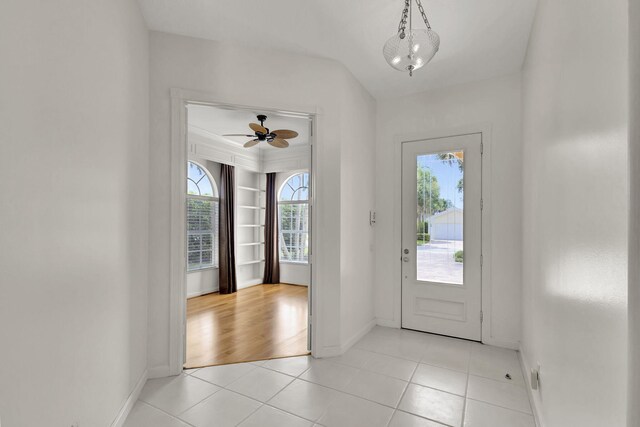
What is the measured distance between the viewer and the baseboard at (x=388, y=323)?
3.68m

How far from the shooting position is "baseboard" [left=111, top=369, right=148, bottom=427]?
188 centimetres

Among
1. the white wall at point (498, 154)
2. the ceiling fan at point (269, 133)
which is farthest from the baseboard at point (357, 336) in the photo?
the ceiling fan at point (269, 133)

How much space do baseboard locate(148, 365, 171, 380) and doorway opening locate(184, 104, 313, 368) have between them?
243 mm

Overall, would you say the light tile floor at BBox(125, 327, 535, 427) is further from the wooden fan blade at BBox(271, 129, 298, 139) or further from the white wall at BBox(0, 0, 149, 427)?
the wooden fan blade at BBox(271, 129, 298, 139)

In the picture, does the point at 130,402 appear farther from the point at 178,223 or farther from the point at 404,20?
the point at 404,20

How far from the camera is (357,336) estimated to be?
130 inches

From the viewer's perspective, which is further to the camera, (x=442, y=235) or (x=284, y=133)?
(x=284, y=133)

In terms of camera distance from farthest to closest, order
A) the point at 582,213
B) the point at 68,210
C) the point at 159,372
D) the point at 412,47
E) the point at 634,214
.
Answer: the point at 159,372 → the point at 412,47 → the point at 68,210 → the point at 582,213 → the point at 634,214

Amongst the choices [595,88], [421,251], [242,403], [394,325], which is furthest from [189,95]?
[394,325]

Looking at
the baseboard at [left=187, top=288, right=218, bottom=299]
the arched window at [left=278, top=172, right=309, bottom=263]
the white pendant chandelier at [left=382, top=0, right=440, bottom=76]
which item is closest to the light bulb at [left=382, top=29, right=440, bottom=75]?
the white pendant chandelier at [left=382, top=0, right=440, bottom=76]

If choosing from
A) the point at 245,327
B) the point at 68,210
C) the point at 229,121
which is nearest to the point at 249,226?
the point at 229,121

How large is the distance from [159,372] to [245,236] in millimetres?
4142

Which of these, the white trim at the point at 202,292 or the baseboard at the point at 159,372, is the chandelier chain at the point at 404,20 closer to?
the baseboard at the point at 159,372

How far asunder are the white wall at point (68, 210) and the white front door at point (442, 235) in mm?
2816
